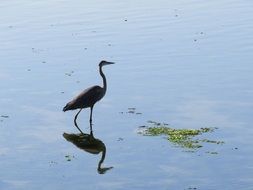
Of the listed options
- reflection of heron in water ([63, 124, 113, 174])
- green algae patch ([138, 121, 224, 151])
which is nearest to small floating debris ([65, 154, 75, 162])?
reflection of heron in water ([63, 124, 113, 174])

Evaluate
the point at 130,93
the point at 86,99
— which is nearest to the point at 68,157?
the point at 86,99

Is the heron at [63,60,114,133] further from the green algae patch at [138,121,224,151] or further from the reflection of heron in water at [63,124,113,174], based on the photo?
the green algae patch at [138,121,224,151]

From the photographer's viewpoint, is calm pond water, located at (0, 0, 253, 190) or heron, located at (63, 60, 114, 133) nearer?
calm pond water, located at (0, 0, 253, 190)

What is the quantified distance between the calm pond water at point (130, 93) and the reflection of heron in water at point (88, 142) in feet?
0.24

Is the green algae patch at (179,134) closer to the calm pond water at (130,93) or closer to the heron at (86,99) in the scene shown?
the calm pond water at (130,93)

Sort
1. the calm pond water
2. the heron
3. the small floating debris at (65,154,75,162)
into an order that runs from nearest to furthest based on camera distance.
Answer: the calm pond water
the small floating debris at (65,154,75,162)
the heron

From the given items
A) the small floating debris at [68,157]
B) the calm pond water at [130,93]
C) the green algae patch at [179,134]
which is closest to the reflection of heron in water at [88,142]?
the calm pond water at [130,93]

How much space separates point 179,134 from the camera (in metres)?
21.0

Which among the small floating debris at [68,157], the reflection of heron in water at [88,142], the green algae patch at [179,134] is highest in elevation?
the green algae patch at [179,134]

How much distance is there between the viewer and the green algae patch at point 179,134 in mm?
20281

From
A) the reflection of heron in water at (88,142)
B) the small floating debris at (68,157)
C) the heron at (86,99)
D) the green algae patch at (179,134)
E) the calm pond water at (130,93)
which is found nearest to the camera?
the calm pond water at (130,93)

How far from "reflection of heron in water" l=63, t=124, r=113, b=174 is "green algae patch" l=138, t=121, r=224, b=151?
146 centimetres

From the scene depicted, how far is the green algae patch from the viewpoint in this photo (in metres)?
20.3

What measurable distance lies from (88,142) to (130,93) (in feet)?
17.1
